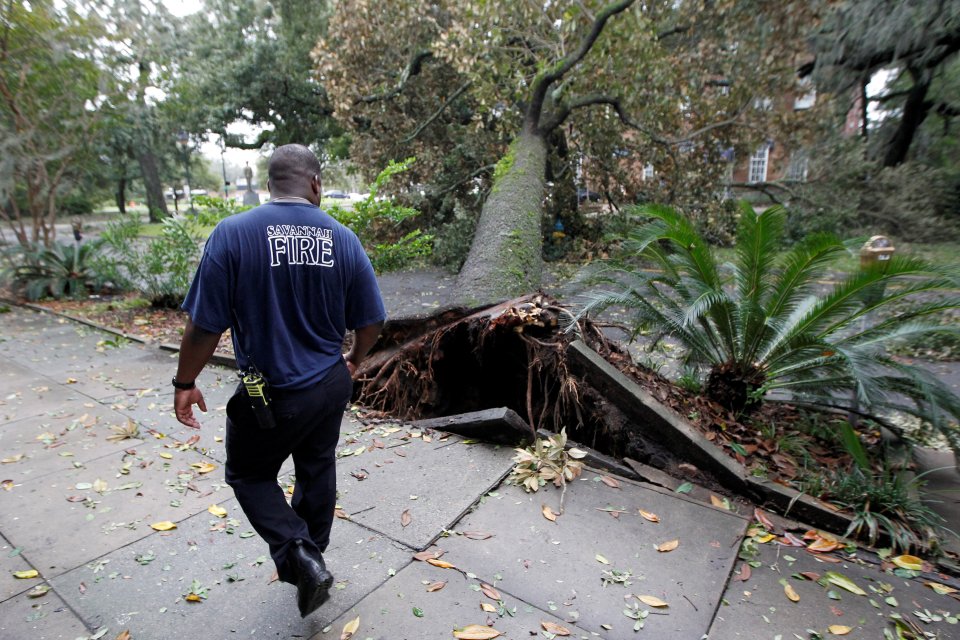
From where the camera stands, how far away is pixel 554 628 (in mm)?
2248

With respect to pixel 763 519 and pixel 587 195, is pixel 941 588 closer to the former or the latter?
pixel 763 519

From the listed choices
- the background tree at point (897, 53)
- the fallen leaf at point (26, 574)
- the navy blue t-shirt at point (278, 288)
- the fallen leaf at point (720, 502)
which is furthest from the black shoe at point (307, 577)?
the background tree at point (897, 53)

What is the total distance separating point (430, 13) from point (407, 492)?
1031 cm

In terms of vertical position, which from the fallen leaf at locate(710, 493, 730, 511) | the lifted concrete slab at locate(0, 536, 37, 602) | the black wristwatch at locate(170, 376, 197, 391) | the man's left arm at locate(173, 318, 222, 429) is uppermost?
the man's left arm at locate(173, 318, 222, 429)

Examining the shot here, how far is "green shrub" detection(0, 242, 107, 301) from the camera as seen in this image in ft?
33.1

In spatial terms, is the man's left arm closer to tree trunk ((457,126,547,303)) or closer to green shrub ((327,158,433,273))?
tree trunk ((457,126,547,303))

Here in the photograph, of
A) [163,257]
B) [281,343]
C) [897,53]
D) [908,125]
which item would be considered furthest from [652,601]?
[908,125]

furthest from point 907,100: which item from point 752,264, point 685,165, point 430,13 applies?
point 752,264

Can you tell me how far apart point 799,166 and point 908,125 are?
9.96 feet

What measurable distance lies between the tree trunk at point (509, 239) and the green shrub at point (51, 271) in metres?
7.61

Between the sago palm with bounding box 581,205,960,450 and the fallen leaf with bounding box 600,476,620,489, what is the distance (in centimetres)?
105

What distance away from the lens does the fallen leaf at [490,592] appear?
7.95 feet

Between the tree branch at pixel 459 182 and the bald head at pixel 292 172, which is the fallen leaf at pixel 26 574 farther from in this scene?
the tree branch at pixel 459 182

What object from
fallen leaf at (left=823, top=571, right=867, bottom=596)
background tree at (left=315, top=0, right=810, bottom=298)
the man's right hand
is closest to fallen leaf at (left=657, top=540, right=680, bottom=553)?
fallen leaf at (left=823, top=571, right=867, bottom=596)
